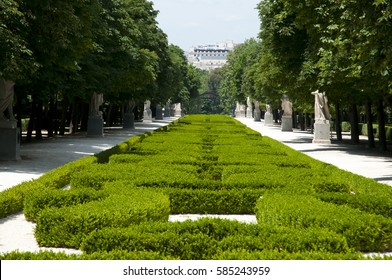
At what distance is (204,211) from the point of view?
39.5ft

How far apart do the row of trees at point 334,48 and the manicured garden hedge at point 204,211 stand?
3.54 meters

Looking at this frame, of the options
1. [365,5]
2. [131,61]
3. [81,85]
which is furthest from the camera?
[131,61]

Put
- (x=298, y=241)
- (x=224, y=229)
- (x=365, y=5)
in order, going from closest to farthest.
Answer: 1. (x=298, y=241)
2. (x=224, y=229)
3. (x=365, y=5)

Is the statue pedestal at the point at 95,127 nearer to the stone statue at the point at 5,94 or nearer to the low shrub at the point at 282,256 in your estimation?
the stone statue at the point at 5,94

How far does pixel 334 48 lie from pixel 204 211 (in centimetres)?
840

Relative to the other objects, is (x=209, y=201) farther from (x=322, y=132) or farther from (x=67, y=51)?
(x=322, y=132)

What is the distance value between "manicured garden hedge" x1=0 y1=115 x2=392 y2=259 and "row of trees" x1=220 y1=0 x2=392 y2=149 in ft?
11.6

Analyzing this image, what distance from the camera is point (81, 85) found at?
3011cm

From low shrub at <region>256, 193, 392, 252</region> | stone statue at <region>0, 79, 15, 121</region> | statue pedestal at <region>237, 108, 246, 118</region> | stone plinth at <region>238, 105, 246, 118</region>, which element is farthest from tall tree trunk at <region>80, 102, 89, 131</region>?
statue pedestal at <region>237, 108, 246, 118</region>

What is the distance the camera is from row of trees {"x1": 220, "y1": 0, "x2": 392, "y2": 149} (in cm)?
1485

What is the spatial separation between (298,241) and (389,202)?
4176mm

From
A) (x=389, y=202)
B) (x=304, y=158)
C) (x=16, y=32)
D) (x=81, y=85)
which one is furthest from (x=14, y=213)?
(x=81, y=85)

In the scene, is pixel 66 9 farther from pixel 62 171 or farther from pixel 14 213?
pixel 14 213

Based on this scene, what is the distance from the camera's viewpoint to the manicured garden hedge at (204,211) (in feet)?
24.6
